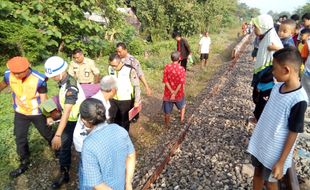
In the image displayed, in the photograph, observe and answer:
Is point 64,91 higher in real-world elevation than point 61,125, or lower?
higher

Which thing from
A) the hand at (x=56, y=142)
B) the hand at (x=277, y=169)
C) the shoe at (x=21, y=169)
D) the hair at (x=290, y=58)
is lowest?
the shoe at (x=21, y=169)

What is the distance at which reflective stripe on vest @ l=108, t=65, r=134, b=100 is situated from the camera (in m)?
4.85

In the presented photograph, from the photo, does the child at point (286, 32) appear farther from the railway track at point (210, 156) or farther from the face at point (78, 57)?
the face at point (78, 57)

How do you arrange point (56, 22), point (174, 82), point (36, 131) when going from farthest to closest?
1. point (56, 22)
2. point (174, 82)
3. point (36, 131)

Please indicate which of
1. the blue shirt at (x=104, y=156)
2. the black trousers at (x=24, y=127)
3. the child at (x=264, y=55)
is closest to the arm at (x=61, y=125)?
the black trousers at (x=24, y=127)

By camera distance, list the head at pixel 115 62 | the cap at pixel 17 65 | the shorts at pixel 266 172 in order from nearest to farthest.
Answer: the shorts at pixel 266 172 → the cap at pixel 17 65 → the head at pixel 115 62

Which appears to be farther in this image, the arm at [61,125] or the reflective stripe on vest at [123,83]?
the reflective stripe on vest at [123,83]

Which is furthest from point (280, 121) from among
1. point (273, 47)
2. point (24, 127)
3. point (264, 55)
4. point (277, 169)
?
point (24, 127)

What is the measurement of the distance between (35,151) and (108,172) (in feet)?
11.4

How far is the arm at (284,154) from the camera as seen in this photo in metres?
2.56

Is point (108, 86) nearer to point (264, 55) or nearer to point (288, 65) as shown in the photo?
point (288, 65)

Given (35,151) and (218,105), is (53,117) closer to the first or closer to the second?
(35,151)

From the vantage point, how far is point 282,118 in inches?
103

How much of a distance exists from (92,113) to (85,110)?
6 cm
